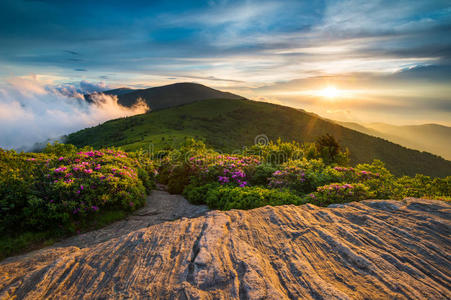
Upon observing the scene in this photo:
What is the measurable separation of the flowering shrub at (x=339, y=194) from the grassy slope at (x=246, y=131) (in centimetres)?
4608

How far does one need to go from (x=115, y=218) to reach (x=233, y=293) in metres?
6.55

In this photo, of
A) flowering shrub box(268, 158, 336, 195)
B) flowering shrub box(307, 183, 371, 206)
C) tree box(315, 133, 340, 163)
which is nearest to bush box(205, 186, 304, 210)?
flowering shrub box(307, 183, 371, 206)

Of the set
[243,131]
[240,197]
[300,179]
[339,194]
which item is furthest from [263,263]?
[243,131]

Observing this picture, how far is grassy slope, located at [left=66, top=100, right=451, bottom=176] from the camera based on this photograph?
63281 millimetres

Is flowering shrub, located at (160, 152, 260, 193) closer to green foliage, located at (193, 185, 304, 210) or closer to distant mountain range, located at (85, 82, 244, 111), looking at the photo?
green foliage, located at (193, 185, 304, 210)

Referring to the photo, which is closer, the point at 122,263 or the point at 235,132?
the point at 122,263

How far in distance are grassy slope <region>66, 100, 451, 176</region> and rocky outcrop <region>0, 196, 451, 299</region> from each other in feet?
162

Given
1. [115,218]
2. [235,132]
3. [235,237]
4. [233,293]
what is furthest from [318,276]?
[235,132]

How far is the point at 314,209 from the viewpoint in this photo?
580 cm

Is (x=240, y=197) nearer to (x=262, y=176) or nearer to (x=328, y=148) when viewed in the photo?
(x=262, y=176)

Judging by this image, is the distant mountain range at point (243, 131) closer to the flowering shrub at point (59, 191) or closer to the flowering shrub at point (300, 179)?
the flowering shrub at point (300, 179)

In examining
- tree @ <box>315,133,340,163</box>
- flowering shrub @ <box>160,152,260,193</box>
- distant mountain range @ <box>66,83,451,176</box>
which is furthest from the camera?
distant mountain range @ <box>66,83,451,176</box>

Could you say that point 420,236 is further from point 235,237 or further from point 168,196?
point 168,196

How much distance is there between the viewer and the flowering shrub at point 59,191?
676cm
